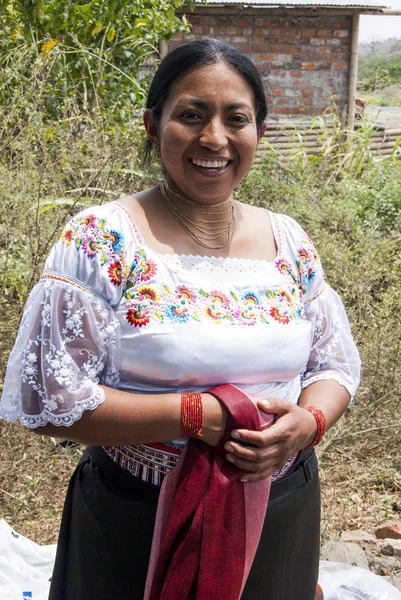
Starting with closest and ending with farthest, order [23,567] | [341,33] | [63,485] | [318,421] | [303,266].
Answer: [318,421], [303,266], [23,567], [63,485], [341,33]

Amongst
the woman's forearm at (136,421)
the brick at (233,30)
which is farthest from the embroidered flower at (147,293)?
the brick at (233,30)

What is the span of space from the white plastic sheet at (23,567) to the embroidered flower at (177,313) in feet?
4.78

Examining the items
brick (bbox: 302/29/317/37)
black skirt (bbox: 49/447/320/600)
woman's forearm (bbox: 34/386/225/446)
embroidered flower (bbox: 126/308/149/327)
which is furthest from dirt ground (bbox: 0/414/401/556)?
brick (bbox: 302/29/317/37)

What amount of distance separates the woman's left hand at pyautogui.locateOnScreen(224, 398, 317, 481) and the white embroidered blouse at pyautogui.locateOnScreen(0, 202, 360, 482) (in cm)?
8

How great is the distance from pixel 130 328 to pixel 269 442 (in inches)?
15.2

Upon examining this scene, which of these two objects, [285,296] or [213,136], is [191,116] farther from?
[285,296]

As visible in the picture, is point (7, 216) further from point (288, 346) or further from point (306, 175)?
point (306, 175)

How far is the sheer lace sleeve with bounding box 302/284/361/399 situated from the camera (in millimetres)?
1844

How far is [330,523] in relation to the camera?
3.18 m

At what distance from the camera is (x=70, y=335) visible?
1.46 metres

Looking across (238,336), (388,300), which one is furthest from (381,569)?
(238,336)

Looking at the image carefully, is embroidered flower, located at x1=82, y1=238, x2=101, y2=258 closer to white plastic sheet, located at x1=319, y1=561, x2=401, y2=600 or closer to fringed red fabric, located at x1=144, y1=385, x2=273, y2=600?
fringed red fabric, located at x1=144, y1=385, x2=273, y2=600

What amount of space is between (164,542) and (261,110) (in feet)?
3.47

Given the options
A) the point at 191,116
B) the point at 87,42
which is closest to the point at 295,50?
the point at 87,42
